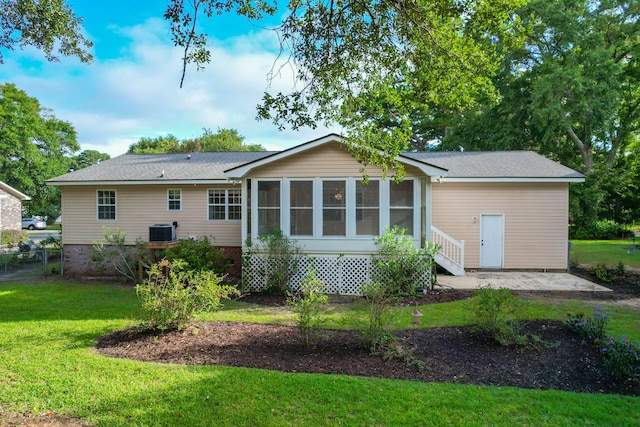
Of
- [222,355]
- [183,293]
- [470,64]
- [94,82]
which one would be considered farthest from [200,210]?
[470,64]

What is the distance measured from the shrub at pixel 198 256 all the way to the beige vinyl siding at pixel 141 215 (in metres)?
1.72

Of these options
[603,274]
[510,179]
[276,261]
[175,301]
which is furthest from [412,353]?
[603,274]

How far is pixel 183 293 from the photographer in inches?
222

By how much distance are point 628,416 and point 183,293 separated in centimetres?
569

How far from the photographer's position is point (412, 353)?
511cm

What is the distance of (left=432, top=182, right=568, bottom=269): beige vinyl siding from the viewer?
39.4 ft

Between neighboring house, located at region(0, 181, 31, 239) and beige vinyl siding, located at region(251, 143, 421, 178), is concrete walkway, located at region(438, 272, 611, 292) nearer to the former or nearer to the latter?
beige vinyl siding, located at region(251, 143, 421, 178)

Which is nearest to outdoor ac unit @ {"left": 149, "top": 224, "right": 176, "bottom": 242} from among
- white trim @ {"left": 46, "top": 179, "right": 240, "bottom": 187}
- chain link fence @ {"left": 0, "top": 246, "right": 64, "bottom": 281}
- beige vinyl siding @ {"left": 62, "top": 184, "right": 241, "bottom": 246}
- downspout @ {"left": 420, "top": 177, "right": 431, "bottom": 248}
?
beige vinyl siding @ {"left": 62, "top": 184, "right": 241, "bottom": 246}

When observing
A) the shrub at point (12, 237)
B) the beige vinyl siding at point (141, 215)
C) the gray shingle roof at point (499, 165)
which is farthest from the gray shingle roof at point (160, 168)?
the shrub at point (12, 237)

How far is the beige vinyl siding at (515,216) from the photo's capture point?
39.4ft

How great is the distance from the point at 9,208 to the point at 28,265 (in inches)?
506

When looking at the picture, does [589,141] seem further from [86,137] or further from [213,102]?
[86,137]

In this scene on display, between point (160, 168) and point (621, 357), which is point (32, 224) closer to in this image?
point (160, 168)

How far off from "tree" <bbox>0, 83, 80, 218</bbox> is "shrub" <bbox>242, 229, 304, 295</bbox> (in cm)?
3296
